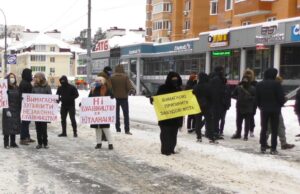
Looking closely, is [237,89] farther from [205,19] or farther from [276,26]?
[205,19]

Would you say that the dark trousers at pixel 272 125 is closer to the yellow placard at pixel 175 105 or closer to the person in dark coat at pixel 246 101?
the yellow placard at pixel 175 105

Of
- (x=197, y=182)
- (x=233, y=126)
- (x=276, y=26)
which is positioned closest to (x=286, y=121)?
(x=233, y=126)

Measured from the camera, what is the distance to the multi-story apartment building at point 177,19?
64.3m

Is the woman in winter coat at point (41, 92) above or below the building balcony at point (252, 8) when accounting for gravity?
below

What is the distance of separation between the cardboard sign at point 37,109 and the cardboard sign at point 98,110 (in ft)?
2.29

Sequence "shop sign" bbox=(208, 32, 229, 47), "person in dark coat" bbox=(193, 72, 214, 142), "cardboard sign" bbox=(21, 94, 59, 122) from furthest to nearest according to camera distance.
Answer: "shop sign" bbox=(208, 32, 229, 47) → "person in dark coat" bbox=(193, 72, 214, 142) → "cardboard sign" bbox=(21, 94, 59, 122)

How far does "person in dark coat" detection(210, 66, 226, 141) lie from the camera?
13086 millimetres

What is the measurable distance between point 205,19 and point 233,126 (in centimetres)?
4870

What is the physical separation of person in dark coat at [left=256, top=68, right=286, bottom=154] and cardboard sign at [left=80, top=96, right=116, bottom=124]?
3.29 m

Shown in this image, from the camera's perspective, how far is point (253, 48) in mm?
35312

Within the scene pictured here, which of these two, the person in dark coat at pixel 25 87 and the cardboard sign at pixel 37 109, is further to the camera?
the person in dark coat at pixel 25 87

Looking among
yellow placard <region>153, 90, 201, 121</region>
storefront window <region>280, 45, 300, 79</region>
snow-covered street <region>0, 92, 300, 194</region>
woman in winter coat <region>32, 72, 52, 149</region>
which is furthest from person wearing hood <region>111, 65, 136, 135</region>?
storefront window <region>280, 45, 300, 79</region>

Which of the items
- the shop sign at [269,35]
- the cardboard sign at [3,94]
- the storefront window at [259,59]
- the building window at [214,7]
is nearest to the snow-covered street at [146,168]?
the cardboard sign at [3,94]

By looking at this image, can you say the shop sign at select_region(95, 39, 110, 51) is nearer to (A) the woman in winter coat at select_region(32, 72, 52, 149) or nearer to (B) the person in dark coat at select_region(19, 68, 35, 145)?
(B) the person in dark coat at select_region(19, 68, 35, 145)
